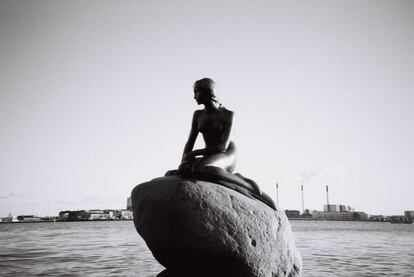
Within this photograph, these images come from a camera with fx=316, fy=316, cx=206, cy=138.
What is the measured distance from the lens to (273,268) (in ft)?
15.7

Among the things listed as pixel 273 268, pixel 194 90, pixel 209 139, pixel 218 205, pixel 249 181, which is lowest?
pixel 273 268

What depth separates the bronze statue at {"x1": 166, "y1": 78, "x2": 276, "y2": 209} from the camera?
5.06m

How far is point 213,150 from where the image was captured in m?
5.53

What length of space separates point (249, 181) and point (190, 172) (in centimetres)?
106

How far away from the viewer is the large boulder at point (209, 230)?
14.6 ft

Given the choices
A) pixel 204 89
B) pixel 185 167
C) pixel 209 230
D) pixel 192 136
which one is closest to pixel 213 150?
pixel 185 167

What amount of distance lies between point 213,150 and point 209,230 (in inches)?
60.8

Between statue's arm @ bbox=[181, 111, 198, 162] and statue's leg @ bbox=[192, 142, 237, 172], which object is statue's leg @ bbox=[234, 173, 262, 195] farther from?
statue's arm @ bbox=[181, 111, 198, 162]

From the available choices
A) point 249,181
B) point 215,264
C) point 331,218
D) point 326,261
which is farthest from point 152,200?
point 331,218

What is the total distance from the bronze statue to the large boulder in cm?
22

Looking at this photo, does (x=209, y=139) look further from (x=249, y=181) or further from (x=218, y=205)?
(x=218, y=205)

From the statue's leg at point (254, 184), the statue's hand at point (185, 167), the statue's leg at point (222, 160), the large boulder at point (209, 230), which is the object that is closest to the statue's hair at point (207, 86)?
the statue's leg at point (222, 160)

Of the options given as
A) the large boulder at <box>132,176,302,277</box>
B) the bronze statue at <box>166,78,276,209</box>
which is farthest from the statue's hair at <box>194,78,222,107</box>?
the large boulder at <box>132,176,302,277</box>

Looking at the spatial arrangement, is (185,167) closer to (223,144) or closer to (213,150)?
(213,150)
